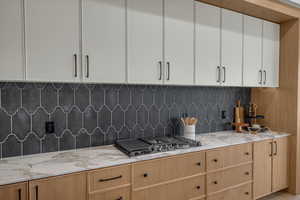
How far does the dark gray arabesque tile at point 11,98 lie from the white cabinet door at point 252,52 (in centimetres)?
243

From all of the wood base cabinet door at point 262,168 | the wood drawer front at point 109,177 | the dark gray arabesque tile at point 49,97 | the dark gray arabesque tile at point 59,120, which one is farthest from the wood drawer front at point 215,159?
the dark gray arabesque tile at point 49,97

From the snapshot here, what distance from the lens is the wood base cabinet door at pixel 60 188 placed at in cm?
151

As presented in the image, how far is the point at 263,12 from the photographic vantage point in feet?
9.23

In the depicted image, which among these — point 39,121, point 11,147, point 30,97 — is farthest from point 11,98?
point 11,147

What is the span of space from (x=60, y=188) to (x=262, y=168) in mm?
2325

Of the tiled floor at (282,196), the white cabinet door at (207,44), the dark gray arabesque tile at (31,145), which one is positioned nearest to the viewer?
the dark gray arabesque tile at (31,145)

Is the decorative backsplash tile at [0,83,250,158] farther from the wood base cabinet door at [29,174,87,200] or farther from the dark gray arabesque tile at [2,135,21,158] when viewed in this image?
the wood base cabinet door at [29,174,87,200]

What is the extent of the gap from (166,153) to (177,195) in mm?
411

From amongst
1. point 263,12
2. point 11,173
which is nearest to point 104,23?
point 11,173

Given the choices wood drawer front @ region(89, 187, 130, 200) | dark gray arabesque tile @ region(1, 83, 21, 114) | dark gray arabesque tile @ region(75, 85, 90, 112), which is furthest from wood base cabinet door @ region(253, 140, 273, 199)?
dark gray arabesque tile @ region(1, 83, 21, 114)

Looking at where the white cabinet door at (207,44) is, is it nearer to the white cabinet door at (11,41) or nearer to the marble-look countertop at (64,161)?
the marble-look countertop at (64,161)

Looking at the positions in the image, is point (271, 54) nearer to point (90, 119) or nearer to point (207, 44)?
point (207, 44)

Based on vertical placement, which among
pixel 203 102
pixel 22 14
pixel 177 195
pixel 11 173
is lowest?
pixel 177 195

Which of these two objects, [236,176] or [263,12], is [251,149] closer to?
[236,176]
